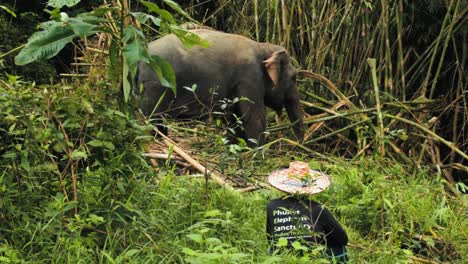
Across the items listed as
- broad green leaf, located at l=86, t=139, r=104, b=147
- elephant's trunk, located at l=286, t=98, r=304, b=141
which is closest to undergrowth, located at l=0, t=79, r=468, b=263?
broad green leaf, located at l=86, t=139, r=104, b=147

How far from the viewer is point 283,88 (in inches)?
285

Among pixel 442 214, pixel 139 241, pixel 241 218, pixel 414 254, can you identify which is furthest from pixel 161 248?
pixel 442 214

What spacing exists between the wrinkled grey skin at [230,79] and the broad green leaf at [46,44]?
304 cm

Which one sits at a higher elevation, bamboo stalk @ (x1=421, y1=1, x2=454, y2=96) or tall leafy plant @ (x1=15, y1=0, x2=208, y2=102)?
tall leafy plant @ (x1=15, y1=0, x2=208, y2=102)

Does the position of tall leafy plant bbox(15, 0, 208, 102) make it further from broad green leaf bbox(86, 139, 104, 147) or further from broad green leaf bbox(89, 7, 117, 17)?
broad green leaf bbox(86, 139, 104, 147)

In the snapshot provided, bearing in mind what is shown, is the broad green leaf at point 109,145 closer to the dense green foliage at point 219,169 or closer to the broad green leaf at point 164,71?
the dense green foliage at point 219,169

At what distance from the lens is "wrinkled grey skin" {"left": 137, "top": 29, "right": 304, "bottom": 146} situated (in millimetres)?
6551

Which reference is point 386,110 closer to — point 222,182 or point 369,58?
point 369,58

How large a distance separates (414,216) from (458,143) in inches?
120

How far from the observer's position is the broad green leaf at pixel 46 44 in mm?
3166

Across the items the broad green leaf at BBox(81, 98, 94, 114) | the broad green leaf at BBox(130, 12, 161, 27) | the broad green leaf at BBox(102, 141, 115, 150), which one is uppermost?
the broad green leaf at BBox(130, 12, 161, 27)

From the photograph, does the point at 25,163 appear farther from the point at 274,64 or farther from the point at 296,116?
the point at 296,116

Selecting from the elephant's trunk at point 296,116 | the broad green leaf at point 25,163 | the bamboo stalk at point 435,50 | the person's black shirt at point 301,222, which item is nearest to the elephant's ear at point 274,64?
the elephant's trunk at point 296,116

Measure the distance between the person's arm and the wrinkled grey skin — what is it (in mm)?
2824
